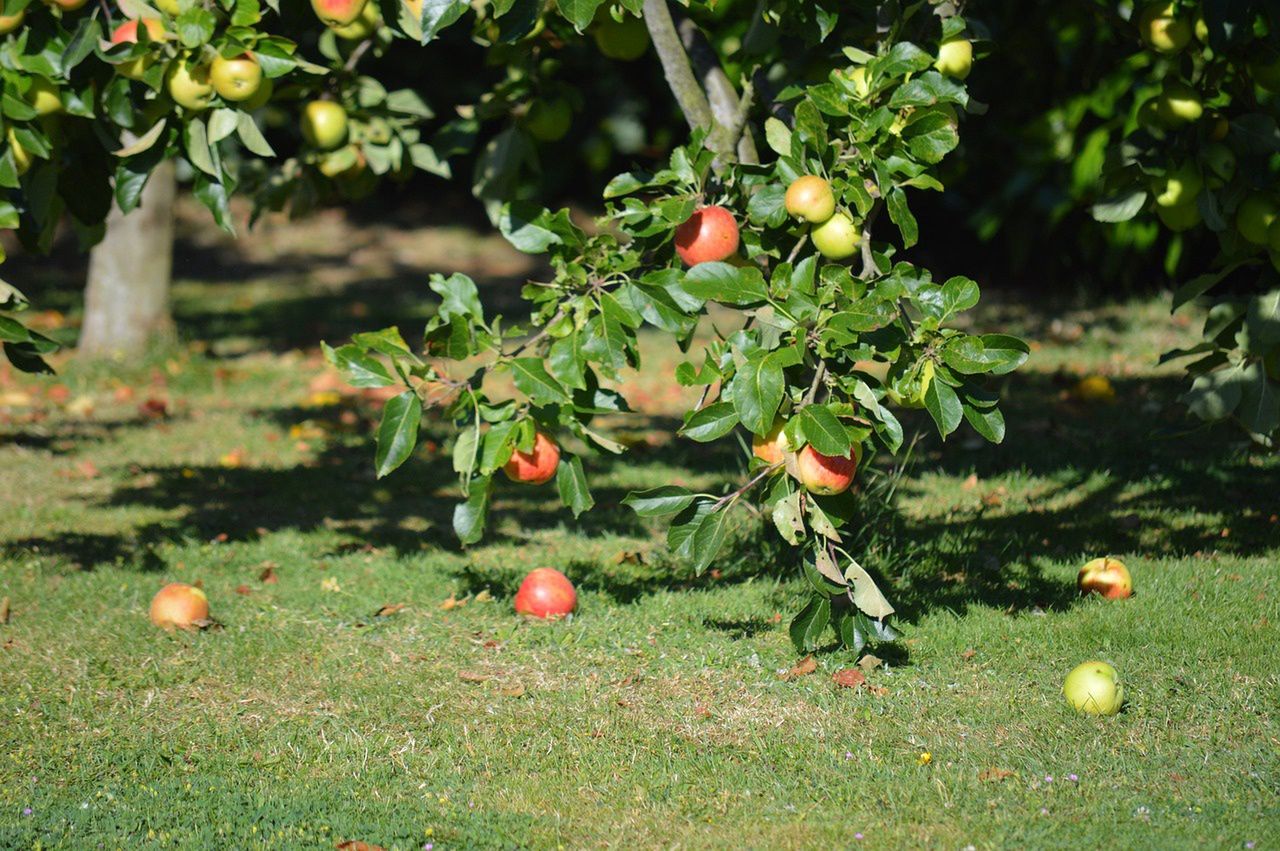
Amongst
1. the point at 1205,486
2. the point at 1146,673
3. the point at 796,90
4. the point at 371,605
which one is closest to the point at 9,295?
the point at 371,605

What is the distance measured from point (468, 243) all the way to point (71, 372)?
506cm

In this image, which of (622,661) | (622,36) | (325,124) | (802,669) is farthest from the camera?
(325,124)

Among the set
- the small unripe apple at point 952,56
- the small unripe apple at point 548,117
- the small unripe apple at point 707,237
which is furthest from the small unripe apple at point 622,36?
the small unripe apple at point 952,56

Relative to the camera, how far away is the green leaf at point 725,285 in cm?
273

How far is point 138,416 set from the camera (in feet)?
21.1

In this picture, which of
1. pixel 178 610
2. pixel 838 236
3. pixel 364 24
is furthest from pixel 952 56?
pixel 178 610

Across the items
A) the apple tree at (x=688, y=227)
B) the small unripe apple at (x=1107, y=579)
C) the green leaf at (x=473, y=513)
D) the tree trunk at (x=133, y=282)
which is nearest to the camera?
the apple tree at (x=688, y=227)

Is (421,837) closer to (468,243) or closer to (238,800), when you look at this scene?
(238,800)

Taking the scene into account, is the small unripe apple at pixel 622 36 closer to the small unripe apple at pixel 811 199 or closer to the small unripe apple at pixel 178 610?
the small unripe apple at pixel 811 199

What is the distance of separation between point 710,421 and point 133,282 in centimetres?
538

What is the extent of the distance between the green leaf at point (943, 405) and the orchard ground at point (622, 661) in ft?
2.47

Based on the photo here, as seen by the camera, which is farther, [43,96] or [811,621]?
[43,96]

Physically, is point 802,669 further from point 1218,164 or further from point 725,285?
point 1218,164

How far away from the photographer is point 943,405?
266 cm
